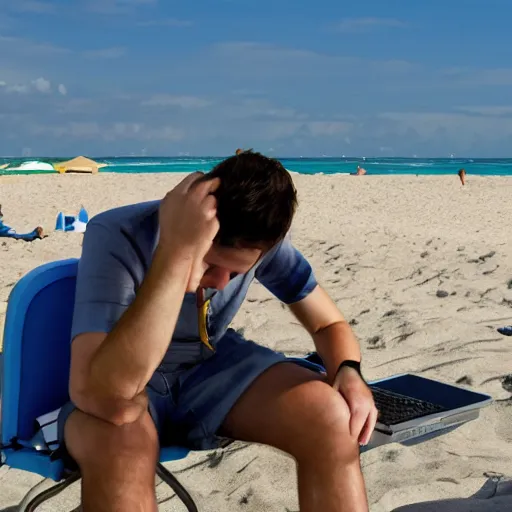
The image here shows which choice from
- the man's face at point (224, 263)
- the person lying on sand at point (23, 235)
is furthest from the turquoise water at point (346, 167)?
the man's face at point (224, 263)

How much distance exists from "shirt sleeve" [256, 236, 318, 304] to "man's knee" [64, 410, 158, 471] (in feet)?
1.91

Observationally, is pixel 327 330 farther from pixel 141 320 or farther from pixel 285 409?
pixel 141 320

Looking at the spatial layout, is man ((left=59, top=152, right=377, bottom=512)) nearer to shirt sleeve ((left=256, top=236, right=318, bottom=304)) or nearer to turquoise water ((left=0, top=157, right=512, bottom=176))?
shirt sleeve ((left=256, top=236, right=318, bottom=304))

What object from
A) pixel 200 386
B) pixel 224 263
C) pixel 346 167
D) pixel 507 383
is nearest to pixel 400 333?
pixel 507 383

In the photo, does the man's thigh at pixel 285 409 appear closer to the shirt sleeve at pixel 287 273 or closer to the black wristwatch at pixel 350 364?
the black wristwatch at pixel 350 364

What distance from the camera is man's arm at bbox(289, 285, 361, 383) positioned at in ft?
6.90

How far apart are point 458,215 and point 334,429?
36.5 feet

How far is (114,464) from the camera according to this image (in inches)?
64.4

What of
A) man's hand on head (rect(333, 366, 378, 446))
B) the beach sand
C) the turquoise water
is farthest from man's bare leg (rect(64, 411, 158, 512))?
the turquoise water

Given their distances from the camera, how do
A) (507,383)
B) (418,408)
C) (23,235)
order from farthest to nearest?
(23,235)
(507,383)
(418,408)

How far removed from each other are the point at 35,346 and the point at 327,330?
81 centimetres

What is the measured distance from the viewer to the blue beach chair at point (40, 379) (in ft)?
6.66

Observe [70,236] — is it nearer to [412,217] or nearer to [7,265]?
[7,265]

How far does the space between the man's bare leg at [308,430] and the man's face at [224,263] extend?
299mm
